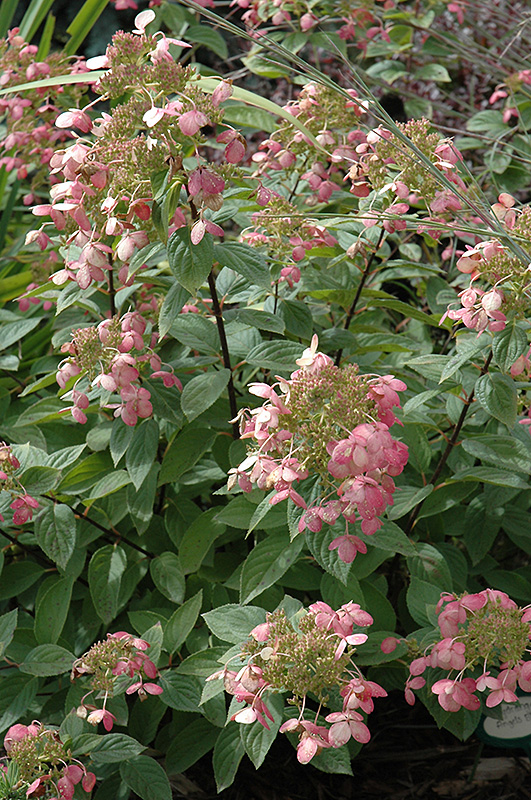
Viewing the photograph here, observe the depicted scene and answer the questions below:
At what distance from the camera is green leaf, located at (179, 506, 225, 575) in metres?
1.52

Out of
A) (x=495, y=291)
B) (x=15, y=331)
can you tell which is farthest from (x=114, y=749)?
(x=15, y=331)

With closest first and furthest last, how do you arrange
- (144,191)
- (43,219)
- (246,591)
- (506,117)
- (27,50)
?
(144,191)
(246,591)
(27,50)
(506,117)
(43,219)

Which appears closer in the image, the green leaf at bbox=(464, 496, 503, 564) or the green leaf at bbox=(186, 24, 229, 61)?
the green leaf at bbox=(464, 496, 503, 564)

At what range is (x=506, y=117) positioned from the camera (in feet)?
7.33

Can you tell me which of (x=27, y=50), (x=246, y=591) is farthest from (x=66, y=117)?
(x=27, y=50)

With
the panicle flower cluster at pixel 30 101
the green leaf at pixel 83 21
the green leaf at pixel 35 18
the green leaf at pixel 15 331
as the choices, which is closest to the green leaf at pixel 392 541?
the green leaf at pixel 15 331

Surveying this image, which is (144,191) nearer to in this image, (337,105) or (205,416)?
(205,416)

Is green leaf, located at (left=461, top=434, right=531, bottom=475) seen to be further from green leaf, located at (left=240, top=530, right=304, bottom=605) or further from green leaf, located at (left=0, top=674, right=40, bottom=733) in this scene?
green leaf, located at (left=0, top=674, right=40, bottom=733)

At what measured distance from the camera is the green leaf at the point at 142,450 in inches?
56.1

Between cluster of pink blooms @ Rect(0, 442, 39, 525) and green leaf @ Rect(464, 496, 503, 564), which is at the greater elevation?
cluster of pink blooms @ Rect(0, 442, 39, 525)

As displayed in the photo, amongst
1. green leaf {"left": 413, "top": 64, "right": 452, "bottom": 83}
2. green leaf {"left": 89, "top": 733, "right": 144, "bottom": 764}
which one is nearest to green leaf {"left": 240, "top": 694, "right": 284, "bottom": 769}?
green leaf {"left": 89, "top": 733, "right": 144, "bottom": 764}

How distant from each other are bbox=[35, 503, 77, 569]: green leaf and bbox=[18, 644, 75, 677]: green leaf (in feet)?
0.52

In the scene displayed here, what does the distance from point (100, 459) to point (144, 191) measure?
0.68 metres

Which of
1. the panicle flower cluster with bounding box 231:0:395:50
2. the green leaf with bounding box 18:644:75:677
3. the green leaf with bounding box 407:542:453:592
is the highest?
the panicle flower cluster with bounding box 231:0:395:50
